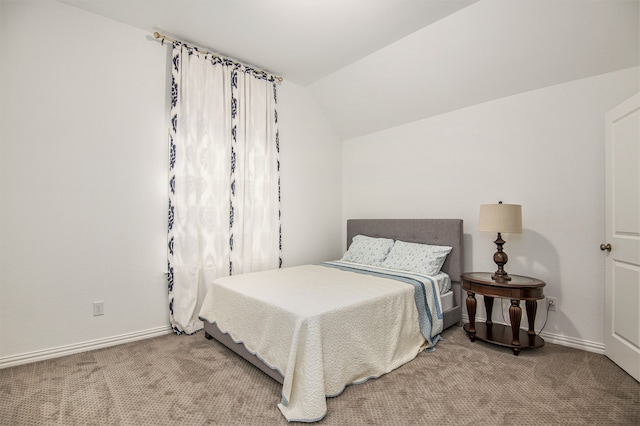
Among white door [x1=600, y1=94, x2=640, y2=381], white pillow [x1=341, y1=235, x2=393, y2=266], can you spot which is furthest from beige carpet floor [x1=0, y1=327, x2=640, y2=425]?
white pillow [x1=341, y1=235, x2=393, y2=266]

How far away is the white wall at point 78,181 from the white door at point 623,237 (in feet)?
12.2

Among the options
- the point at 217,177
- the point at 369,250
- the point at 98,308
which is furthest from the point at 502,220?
the point at 98,308

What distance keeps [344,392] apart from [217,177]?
2329 mm

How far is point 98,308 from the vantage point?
8.54 ft

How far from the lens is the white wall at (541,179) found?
251cm

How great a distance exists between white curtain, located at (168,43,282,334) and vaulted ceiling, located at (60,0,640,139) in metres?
0.36

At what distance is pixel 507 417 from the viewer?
169 centimetres

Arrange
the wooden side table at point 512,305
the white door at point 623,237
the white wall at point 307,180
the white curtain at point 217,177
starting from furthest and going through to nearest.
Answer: the white wall at point 307,180 < the white curtain at point 217,177 < the wooden side table at point 512,305 < the white door at point 623,237

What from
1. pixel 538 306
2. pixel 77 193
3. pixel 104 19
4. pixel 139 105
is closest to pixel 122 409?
pixel 77 193

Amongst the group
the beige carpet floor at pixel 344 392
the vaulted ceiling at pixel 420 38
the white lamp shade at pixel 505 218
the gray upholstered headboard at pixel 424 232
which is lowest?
the beige carpet floor at pixel 344 392

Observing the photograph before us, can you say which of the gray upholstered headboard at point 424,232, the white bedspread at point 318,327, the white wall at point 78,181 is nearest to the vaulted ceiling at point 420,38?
the white wall at point 78,181

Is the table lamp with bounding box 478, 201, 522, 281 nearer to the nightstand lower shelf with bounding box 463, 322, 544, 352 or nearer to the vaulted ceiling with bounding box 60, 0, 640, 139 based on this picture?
the nightstand lower shelf with bounding box 463, 322, 544, 352

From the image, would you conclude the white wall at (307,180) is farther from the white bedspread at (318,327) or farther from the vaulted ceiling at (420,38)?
the white bedspread at (318,327)

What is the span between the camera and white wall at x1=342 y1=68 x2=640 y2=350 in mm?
2506
